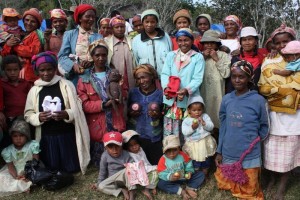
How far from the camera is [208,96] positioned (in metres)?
4.78

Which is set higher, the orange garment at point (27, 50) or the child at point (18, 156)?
the orange garment at point (27, 50)

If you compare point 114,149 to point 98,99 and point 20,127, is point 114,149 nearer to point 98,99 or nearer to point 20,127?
point 98,99

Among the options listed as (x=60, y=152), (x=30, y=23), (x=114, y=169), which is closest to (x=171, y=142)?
(x=114, y=169)

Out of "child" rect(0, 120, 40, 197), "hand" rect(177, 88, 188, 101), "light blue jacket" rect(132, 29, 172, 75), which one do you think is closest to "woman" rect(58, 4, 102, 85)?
"light blue jacket" rect(132, 29, 172, 75)

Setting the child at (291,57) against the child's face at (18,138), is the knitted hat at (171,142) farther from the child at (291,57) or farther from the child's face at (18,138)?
the child's face at (18,138)

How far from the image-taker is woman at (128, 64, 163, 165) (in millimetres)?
4660

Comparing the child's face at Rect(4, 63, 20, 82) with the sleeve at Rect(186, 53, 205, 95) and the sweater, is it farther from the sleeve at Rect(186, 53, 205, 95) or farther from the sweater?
the sweater

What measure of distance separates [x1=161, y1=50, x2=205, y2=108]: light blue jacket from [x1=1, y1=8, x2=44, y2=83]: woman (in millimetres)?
2055

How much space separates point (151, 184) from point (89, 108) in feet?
4.45

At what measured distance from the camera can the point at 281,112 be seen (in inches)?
158

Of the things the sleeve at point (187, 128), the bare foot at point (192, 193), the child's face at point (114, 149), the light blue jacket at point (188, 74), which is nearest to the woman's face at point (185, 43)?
the light blue jacket at point (188, 74)

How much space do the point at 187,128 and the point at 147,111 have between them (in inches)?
26.4

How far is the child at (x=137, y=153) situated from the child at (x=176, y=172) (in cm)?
9

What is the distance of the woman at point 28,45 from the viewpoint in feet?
16.5
